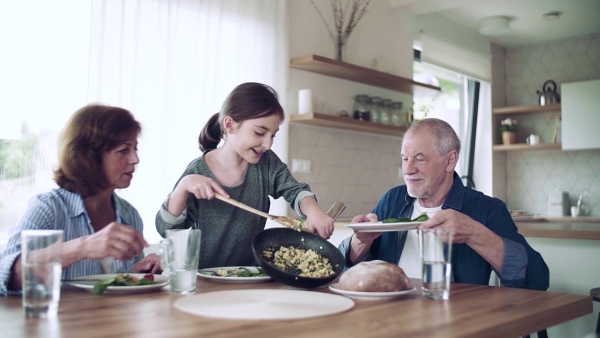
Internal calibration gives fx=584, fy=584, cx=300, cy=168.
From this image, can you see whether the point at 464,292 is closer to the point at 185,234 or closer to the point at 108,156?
the point at 185,234

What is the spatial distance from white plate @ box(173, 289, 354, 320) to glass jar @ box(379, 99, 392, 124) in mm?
3092

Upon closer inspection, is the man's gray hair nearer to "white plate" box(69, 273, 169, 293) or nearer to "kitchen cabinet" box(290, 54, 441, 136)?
"white plate" box(69, 273, 169, 293)

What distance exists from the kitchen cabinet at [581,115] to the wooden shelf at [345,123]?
1.92 metres

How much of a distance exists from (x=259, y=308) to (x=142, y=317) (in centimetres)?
23

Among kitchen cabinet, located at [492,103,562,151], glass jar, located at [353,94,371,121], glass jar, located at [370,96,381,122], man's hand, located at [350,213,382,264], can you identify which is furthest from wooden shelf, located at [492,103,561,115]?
man's hand, located at [350,213,382,264]

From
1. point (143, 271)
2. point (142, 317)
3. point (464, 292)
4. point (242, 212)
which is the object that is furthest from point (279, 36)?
point (142, 317)

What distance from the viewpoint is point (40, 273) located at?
3.66 ft

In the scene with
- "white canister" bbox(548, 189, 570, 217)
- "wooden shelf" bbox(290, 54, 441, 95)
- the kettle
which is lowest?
"white canister" bbox(548, 189, 570, 217)

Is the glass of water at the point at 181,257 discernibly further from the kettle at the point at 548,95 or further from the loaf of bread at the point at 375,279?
the kettle at the point at 548,95

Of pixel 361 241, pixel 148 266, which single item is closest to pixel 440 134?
pixel 361 241

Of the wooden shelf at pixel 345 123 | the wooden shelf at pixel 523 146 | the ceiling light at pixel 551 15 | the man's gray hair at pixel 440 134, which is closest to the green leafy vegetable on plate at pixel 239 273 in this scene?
the man's gray hair at pixel 440 134

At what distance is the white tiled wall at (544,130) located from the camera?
5734 millimetres

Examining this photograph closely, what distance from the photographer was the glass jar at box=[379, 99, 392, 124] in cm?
435

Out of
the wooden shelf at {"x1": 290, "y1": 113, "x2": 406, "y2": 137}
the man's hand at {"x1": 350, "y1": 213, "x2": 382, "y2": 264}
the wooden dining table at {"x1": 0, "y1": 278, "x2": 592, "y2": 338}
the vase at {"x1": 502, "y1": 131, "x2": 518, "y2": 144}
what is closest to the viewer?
the wooden dining table at {"x1": 0, "y1": 278, "x2": 592, "y2": 338}
